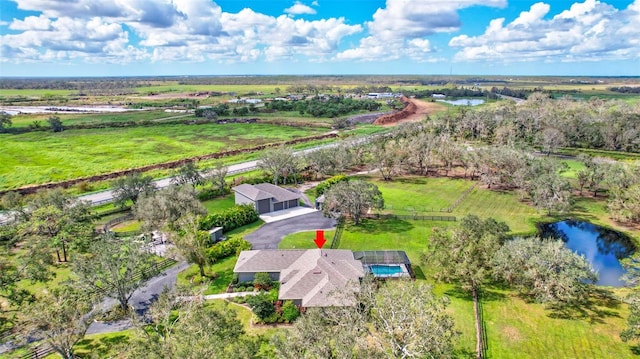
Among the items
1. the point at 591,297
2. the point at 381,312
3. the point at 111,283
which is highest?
the point at 381,312

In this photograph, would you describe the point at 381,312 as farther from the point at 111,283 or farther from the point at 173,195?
the point at 173,195

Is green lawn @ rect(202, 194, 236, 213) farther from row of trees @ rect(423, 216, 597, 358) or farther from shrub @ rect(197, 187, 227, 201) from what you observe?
row of trees @ rect(423, 216, 597, 358)

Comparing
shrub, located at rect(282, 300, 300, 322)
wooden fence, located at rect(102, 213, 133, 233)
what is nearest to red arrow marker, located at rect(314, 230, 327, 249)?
shrub, located at rect(282, 300, 300, 322)

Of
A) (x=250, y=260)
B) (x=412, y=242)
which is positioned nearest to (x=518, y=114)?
(x=412, y=242)

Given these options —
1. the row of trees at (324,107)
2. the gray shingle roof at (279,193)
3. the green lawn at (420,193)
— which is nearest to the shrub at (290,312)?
the gray shingle roof at (279,193)

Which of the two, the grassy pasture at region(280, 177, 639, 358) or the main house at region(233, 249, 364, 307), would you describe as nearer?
the grassy pasture at region(280, 177, 639, 358)

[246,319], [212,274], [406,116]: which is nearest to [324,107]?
[406,116]
